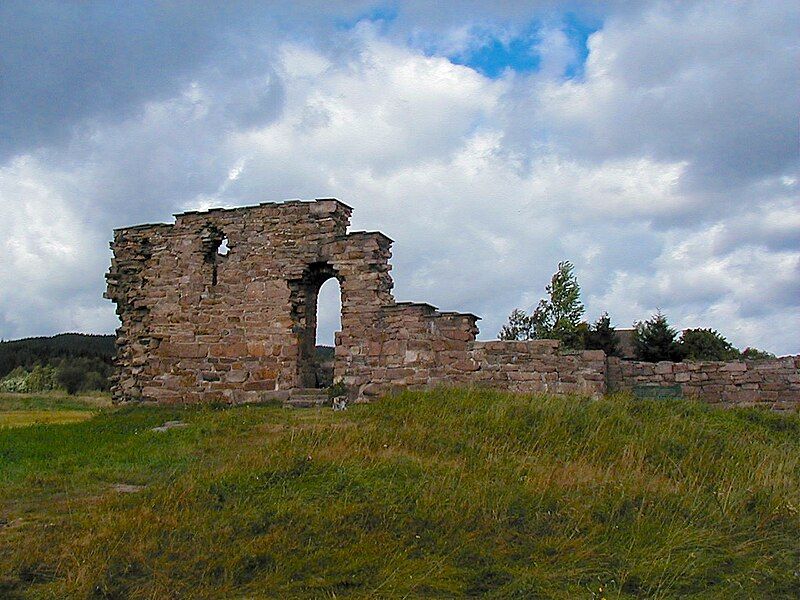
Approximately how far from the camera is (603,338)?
2248 cm

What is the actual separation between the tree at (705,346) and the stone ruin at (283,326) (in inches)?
362

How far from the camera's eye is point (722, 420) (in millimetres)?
11594

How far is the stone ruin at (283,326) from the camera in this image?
44.2 ft

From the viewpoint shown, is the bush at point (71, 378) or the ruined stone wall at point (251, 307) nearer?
the ruined stone wall at point (251, 307)

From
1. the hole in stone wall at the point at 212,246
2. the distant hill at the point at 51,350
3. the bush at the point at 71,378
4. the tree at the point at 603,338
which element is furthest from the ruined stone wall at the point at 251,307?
the distant hill at the point at 51,350

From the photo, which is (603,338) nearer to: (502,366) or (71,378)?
(502,366)

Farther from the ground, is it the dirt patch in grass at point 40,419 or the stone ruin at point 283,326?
the stone ruin at point 283,326

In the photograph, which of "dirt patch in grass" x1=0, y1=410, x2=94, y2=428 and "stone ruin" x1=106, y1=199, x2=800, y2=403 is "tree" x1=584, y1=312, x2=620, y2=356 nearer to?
"stone ruin" x1=106, y1=199, x2=800, y2=403

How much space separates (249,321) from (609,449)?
8400 millimetres

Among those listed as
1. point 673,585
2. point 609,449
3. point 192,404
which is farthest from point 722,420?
point 192,404

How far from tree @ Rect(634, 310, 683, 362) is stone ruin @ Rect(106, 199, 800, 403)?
29.3 ft

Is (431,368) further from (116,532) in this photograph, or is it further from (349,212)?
(116,532)

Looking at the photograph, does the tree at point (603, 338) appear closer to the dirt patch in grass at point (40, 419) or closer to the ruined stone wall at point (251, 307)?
the ruined stone wall at point (251, 307)

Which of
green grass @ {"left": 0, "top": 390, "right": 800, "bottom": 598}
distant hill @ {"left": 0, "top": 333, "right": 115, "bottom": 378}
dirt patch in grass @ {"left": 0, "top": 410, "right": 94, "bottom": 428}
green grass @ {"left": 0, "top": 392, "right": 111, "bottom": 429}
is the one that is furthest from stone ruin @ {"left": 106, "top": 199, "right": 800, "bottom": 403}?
distant hill @ {"left": 0, "top": 333, "right": 115, "bottom": 378}
